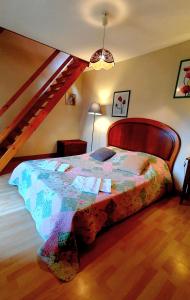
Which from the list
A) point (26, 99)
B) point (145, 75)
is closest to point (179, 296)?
point (145, 75)

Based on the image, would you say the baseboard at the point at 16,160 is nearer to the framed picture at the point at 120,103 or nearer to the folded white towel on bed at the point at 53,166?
the folded white towel on bed at the point at 53,166

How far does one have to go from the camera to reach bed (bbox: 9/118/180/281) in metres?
1.38

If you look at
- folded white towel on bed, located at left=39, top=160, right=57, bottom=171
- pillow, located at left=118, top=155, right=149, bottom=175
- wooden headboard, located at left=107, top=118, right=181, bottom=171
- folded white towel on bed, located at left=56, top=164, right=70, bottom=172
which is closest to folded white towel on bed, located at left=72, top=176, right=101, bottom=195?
folded white towel on bed, located at left=56, top=164, right=70, bottom=172

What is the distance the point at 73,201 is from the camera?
1549mm

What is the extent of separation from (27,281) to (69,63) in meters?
4.07

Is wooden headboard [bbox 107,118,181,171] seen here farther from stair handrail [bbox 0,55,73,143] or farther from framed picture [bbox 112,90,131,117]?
stair handrail [bbox 0,55,73,143]

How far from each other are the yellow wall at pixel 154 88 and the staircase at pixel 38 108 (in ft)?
2.53

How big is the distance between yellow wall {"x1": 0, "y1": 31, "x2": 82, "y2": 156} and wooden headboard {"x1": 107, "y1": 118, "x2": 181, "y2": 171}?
1547mm

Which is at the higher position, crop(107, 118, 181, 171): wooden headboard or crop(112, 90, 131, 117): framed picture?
crop(112, 90, 131, 117): framed picture

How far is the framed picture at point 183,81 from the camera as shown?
99.1 inches

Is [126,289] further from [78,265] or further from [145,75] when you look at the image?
[145,75]

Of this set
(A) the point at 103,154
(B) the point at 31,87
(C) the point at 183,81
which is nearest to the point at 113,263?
(A) the point at 103,154

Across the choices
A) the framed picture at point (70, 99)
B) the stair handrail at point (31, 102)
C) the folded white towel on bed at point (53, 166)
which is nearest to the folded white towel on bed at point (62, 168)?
the folded white towel on bed at point (53, 166)

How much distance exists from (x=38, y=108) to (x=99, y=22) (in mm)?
2100
